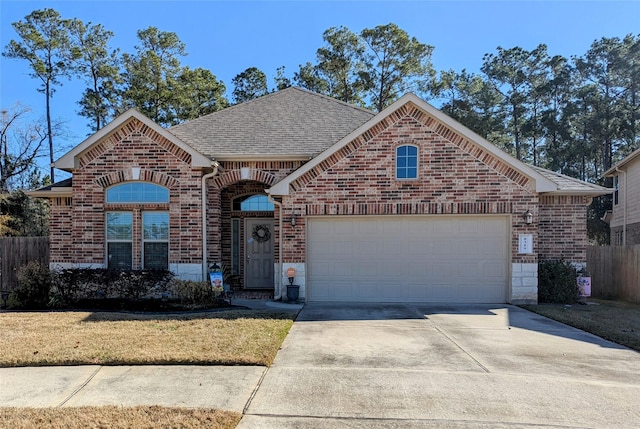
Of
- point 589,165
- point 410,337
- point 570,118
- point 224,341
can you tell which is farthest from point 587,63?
point 224,341

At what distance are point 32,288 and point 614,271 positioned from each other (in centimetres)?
1569

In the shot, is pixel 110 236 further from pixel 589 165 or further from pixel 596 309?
pixel 589 165

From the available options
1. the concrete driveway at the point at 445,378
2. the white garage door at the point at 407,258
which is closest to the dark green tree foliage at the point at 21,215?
the white garage door at the point at 407,258

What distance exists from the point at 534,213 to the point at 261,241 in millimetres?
7400

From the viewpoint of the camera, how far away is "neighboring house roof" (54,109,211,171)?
34.9ft

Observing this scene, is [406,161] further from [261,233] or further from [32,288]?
A: [32,288]

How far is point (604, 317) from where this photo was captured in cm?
907

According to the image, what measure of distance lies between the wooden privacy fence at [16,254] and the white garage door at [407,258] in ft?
25.7

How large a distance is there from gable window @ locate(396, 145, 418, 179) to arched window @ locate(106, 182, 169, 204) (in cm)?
595

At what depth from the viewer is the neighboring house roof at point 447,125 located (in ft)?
33.3

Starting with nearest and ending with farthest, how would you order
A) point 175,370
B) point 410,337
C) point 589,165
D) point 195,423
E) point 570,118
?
point 195,423, point 175,370, point 410,337, point 570,118, point 589,165

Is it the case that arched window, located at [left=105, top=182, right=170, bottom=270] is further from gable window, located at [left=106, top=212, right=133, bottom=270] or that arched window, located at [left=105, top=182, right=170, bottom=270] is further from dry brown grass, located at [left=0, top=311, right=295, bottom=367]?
dry brown grass, located at [left=0, top=311, right=295, bottom=367]

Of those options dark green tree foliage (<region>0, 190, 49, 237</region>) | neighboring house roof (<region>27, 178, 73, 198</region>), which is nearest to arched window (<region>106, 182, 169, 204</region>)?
neighboring house roof (<region>27, 178, 73, 198</region>)

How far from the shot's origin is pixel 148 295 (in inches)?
405
